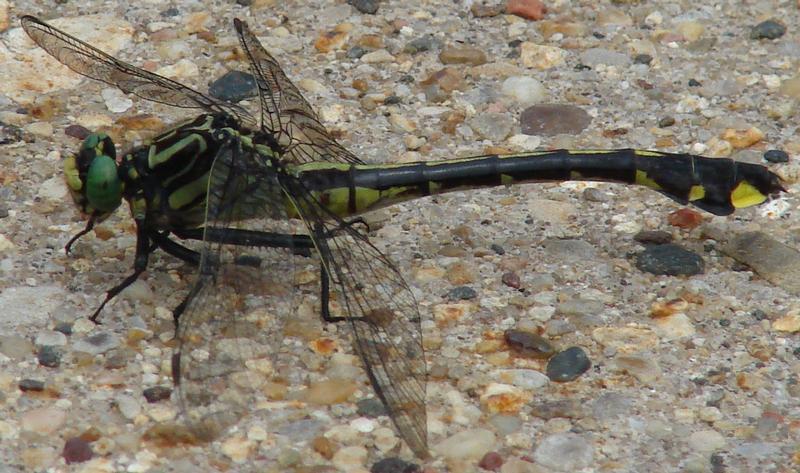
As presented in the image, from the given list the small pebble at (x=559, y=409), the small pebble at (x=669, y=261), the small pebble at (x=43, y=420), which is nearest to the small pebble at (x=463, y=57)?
the small pebble at (x=669, y=261)

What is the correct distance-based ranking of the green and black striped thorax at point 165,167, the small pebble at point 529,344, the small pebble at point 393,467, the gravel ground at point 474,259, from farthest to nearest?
the green and black striped thorax at point 165,167
the small pebble at point 529,344
the gravel ground at point 474,259
the small pebble at point 393,467

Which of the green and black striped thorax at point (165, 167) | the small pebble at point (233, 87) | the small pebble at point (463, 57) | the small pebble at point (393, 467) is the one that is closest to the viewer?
the small pebble at point (393, 467)

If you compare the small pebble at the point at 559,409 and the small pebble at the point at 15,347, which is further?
the small pebble at the point at 15,347

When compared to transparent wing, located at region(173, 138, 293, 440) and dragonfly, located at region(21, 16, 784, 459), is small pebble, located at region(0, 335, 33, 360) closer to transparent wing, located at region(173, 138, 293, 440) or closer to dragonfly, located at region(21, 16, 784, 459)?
dragonfly, located at region(21, 16, 784, 459)

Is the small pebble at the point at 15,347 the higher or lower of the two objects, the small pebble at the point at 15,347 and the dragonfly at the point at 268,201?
the lower

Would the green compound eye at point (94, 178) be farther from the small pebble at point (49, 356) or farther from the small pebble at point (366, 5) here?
the small pebble at point (366, 5)

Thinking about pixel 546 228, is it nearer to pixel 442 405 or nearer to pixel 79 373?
pixel 442 405
